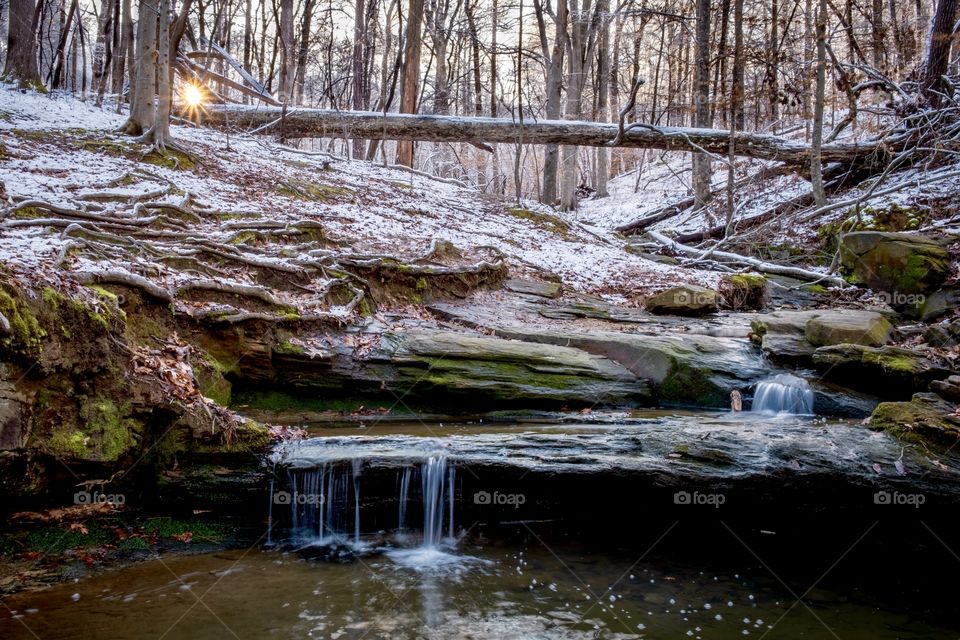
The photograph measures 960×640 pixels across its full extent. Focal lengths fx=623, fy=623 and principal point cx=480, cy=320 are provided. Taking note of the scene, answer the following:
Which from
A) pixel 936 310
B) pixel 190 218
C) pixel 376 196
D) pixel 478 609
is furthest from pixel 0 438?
pixel 936 310

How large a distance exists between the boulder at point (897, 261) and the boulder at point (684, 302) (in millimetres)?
2661

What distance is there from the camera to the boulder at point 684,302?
11.1 m

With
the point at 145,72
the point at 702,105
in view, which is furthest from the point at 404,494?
the point at 702,105

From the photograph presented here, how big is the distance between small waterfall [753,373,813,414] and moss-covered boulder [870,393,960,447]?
74.0 inches

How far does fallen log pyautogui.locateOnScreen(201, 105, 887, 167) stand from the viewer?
55.6 feet

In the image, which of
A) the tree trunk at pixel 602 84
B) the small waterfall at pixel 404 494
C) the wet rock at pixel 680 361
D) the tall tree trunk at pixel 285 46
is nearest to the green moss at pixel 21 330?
the small waterfall at pixel 404 494

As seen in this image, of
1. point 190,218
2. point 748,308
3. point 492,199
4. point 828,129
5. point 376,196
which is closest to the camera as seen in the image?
point 190,218

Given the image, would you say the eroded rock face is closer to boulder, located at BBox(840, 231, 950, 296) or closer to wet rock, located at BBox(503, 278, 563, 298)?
boulder, located at BBox(840, 231, 950, 296)

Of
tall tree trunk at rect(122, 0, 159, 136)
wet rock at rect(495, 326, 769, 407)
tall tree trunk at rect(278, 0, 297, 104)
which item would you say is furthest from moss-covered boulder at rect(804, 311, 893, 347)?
tall tree trunk at rect(278, 0, 297, 104)

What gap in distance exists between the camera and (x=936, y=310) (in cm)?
999

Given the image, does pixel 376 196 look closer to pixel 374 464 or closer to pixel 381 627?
pixel 374 464

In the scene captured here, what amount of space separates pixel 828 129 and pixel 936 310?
48.8ft

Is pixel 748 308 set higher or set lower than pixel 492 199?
lower

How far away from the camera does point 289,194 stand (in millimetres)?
12789
